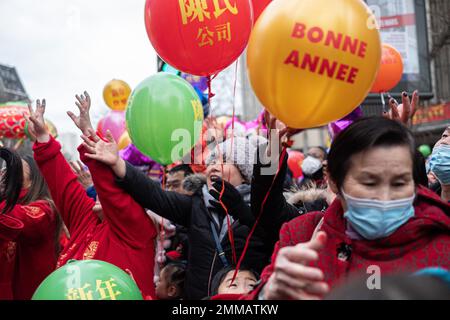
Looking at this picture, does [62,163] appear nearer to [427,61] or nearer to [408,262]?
[408,262]

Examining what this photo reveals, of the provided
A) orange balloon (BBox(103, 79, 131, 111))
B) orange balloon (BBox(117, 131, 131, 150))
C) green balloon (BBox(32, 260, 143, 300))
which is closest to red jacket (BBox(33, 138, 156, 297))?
green balloon (BBox(32, 260, 143, 300))

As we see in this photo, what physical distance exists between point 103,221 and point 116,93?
582 centimetres

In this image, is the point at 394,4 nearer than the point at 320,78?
No

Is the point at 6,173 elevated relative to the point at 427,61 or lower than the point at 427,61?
lower

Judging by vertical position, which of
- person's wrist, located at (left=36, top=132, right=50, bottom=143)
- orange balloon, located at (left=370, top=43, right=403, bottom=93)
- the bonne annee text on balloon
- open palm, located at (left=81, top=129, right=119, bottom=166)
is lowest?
open palm, located at (left=81, top=129, right=119, bottom=166)

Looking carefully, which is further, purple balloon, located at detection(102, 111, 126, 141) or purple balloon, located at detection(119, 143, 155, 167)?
purple balloon, located at detection(102, 111, 126, 141)

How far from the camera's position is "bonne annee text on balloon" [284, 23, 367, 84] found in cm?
190

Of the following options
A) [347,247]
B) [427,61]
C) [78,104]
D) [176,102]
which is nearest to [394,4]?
[427,61]

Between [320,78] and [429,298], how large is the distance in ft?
3.45

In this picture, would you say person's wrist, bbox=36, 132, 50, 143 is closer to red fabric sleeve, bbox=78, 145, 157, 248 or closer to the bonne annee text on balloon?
red fabric sleeve, bbox=78, 145, 157, 248

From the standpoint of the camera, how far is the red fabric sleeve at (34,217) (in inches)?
126

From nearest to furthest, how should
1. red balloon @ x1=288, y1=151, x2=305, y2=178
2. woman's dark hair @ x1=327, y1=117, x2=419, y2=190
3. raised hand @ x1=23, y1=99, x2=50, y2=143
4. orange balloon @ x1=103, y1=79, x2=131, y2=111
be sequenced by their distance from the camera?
woman's dark hair @ x1=327, y1=117, x2=419, y2=190, raised hand @ x1=23, y1=99, x2=50, y2=143, red balloon @ x1=288, y1=151, x2=305, y2=178, orange balloon @ x1=103, y1=79, x2=131, y2=111

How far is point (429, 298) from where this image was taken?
1.11 metres
